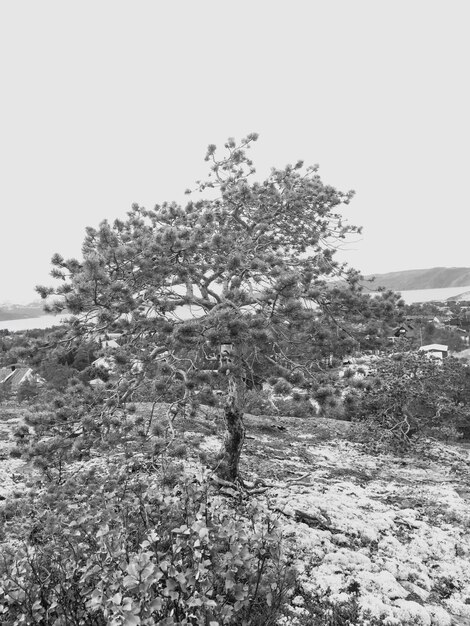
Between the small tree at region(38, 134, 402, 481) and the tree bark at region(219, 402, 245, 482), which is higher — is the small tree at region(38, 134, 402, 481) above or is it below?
above

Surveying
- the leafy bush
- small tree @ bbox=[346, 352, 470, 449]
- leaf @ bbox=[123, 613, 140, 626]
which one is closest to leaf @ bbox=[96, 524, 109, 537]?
the leafy bush

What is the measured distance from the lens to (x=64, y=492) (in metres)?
4.84

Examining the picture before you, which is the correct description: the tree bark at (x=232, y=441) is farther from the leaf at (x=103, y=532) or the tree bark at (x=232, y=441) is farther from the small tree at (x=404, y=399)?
the small tree at (x=404, y=399)

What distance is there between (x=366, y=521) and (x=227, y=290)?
4817mm

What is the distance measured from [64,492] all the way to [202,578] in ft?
9.26

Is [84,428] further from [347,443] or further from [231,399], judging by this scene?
[347,443]

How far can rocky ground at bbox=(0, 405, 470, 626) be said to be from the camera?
4.71 meters

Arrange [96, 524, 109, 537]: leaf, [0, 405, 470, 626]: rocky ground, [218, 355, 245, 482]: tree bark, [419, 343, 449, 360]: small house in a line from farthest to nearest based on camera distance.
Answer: [419, 343, 449, 360]: small house
[218, 355, 245, 482]: tree bark
[0, 405, 470, 626]: rocky ground
[96, 524, 109, 537]: leaf

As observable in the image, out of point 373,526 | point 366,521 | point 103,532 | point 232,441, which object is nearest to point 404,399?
point 366,521

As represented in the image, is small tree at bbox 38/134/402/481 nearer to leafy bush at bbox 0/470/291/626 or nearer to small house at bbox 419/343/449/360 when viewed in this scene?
leafy bush at bbox 0/470/291/626

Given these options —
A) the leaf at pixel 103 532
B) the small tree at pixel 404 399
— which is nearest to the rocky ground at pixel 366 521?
the small tree at pixel 404 399

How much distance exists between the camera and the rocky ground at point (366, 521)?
15.5ft

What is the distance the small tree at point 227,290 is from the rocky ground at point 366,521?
3.64 ft

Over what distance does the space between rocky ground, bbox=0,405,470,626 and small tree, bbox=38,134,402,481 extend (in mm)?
1110
